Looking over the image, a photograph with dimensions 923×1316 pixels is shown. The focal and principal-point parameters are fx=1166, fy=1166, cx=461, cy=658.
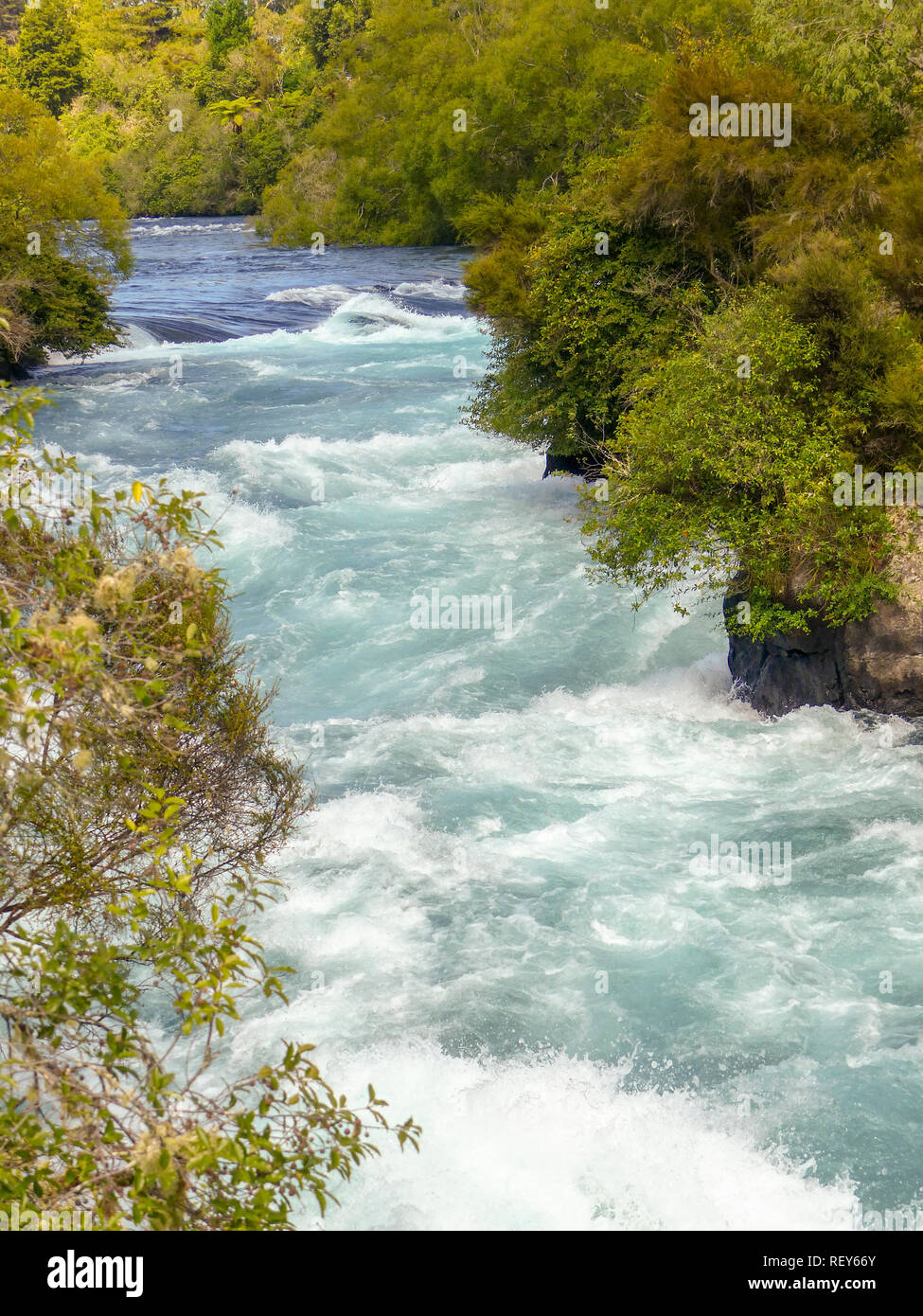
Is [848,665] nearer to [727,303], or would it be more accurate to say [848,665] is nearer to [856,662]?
[856,662]

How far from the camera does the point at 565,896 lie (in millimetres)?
10445

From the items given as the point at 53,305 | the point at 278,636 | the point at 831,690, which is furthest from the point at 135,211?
the point at 831,690

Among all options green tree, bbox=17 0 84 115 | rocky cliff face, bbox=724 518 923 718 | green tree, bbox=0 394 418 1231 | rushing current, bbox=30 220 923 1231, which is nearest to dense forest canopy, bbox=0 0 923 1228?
green tree, bbox=0 394 418 1231

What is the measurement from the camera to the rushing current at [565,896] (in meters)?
7.65

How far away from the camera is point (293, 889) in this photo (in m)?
10.4

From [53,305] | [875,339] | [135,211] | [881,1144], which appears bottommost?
[881,1144]

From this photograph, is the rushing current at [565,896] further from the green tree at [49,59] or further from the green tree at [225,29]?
the green tree at [49,59]

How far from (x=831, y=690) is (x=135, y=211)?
65984 mm

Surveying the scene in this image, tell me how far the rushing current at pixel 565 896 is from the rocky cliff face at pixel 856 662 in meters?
0.27

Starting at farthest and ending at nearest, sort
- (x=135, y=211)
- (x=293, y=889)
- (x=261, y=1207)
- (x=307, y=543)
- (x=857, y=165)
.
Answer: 1. (x=135, y=211)
2. (x=307, y=543)
3. (x=857, y=165)
4. (x=293, y=889)
5. (x=261, y=1207)

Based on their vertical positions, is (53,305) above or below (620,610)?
above

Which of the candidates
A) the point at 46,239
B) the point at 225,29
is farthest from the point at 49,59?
the point at 46,239

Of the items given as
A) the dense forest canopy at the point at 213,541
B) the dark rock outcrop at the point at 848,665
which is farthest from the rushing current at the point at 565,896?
the dense forest canopy at the point at 213,541
